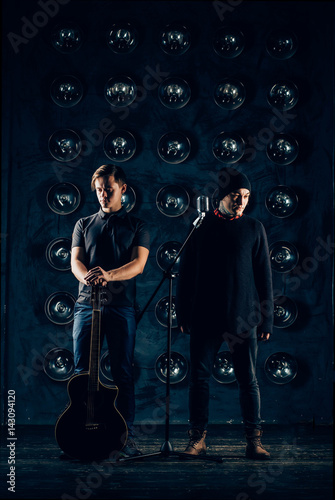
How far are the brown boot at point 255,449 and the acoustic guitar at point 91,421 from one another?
2.41 feet

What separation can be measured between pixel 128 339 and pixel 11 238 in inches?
62.8

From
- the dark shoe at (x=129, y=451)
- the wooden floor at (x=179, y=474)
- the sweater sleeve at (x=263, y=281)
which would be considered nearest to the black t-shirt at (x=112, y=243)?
the sweater sleeve at (x=263, y=281)

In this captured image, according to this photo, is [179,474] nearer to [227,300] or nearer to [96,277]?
[227,300]

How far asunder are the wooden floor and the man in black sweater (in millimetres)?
218

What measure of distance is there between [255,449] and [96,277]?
1355 mm

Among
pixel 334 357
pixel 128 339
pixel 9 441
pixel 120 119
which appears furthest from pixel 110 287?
pixel 334 357

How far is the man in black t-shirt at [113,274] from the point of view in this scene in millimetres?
3039

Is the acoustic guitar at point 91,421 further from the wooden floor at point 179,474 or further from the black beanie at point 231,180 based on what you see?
the black beanie at point 231,180

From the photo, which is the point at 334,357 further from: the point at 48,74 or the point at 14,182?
the point at 48,74

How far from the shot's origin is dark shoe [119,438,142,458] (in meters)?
2.97

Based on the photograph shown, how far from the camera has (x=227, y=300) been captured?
303cm

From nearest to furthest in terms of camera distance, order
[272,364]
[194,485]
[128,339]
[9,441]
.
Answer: [194,485] < [128,339] < [9,441] < [272,364]

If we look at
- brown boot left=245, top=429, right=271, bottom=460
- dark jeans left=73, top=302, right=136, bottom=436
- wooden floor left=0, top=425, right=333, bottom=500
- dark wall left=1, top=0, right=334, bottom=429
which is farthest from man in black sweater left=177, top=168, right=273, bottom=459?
dark wall left=1, top=0, right=334, bottom=429

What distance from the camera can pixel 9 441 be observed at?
138 inches
